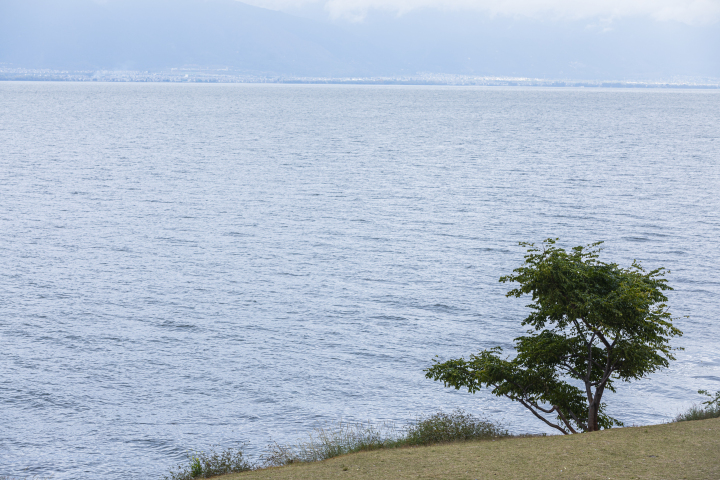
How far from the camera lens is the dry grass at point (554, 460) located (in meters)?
14.2

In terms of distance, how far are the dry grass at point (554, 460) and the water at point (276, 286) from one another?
7.37 metres

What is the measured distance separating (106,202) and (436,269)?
112 ft

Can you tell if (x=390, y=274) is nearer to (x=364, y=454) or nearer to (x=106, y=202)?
(x=364, y=454)

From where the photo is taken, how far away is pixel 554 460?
15164 millimetres

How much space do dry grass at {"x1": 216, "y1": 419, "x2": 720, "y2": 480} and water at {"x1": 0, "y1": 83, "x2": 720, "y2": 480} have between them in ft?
24.2

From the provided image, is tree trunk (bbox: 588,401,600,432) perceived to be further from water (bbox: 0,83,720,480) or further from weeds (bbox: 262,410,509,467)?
water (bbox: 0,83,720,480)

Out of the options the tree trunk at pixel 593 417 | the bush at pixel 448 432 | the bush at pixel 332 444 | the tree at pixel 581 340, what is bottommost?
the bush at pixel 332 444

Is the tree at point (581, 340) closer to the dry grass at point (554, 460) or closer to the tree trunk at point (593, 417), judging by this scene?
the tree trunk at point (593, 417)

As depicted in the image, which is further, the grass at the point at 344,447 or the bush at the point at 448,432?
the bush at the point at 448,432

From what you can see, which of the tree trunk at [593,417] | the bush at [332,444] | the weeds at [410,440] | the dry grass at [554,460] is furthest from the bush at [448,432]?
the tree trunk at [593,417]

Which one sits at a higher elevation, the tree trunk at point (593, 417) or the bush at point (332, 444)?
the tree trunk at point (593, 417)

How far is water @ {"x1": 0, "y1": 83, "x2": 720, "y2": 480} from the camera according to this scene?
2512 centimetres

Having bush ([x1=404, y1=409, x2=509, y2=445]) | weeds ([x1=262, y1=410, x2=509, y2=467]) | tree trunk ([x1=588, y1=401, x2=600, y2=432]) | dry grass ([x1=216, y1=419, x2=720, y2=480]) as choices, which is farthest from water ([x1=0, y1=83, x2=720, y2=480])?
dry grass ([x1=216, y1=419, x2=720, y2=480])

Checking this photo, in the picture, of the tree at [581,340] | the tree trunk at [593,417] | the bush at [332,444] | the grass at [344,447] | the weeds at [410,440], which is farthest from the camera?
the bush at [332,444]
